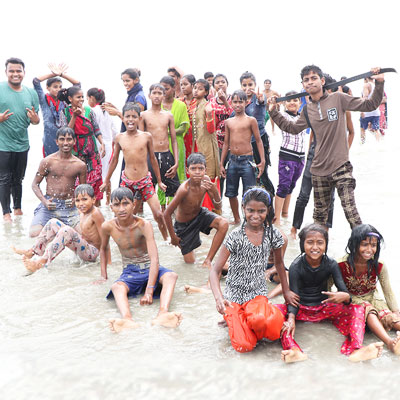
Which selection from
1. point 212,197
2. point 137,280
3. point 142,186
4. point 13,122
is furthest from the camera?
point 13,122

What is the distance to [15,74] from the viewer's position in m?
5.71

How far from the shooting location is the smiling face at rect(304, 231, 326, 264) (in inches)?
116

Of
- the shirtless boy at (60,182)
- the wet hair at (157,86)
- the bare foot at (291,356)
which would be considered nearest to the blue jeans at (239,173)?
the wet hair at (157,86)

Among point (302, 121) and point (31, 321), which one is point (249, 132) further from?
point (31, 321)

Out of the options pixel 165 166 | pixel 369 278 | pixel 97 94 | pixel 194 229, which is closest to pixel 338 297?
pixel 369 278

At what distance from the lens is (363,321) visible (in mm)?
2809

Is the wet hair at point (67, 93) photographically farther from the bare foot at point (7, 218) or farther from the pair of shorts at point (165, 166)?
the bare foot at point (7, 218)

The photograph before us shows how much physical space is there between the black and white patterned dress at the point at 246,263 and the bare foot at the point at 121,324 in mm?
683

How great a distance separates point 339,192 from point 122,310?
228 cm

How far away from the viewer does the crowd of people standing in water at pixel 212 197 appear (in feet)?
9.69

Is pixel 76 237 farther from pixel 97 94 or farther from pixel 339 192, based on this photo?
pixel 97 94

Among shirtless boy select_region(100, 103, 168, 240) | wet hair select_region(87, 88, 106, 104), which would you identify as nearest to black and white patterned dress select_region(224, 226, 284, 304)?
shirtless boy select_region(100, 103, 168, 240)

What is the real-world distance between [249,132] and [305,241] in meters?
2.76

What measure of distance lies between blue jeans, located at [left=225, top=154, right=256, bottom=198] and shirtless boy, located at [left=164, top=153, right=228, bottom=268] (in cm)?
120
